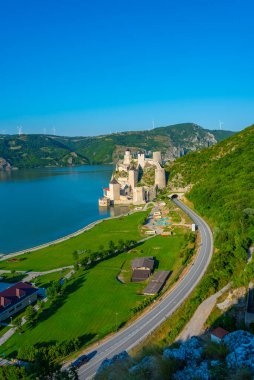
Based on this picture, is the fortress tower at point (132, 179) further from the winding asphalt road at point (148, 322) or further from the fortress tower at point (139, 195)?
the winding asphalt road at point (148, 322)

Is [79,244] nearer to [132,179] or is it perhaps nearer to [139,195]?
[139,195]

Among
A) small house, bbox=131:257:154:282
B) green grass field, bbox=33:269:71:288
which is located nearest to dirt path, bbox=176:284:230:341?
small house, bbox=131:257:154:282

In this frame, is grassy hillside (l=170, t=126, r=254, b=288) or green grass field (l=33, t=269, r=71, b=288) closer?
grassy hillside (l=170, t=126, r=254, b=288)

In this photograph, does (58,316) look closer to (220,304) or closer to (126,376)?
(220,304)

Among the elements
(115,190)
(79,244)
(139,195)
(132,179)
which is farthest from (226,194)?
(132,179)

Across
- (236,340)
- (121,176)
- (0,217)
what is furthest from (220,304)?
(121,176)

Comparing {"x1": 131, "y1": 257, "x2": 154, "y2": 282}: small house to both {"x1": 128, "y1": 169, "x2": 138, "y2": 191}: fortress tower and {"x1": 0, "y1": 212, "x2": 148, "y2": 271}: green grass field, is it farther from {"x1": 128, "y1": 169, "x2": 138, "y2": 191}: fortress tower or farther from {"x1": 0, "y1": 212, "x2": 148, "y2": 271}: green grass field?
{"x1": 128, "y1": 169, "x2": 138, "y2": 191}: fortress tower

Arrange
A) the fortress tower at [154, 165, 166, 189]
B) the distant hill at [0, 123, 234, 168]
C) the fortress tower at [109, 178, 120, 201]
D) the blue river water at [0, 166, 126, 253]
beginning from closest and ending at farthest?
the blue river water at [0, 166, 126, 253] → the fortress tower at [109, 178, 120, 201] → the fortress tower at [154, 165, 166, 189] → the distant hill at [0, 123, 234, 168]

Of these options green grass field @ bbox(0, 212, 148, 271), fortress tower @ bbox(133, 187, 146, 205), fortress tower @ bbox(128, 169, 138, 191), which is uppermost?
fortress tower @ bbox(128, 169, 138, 191)
